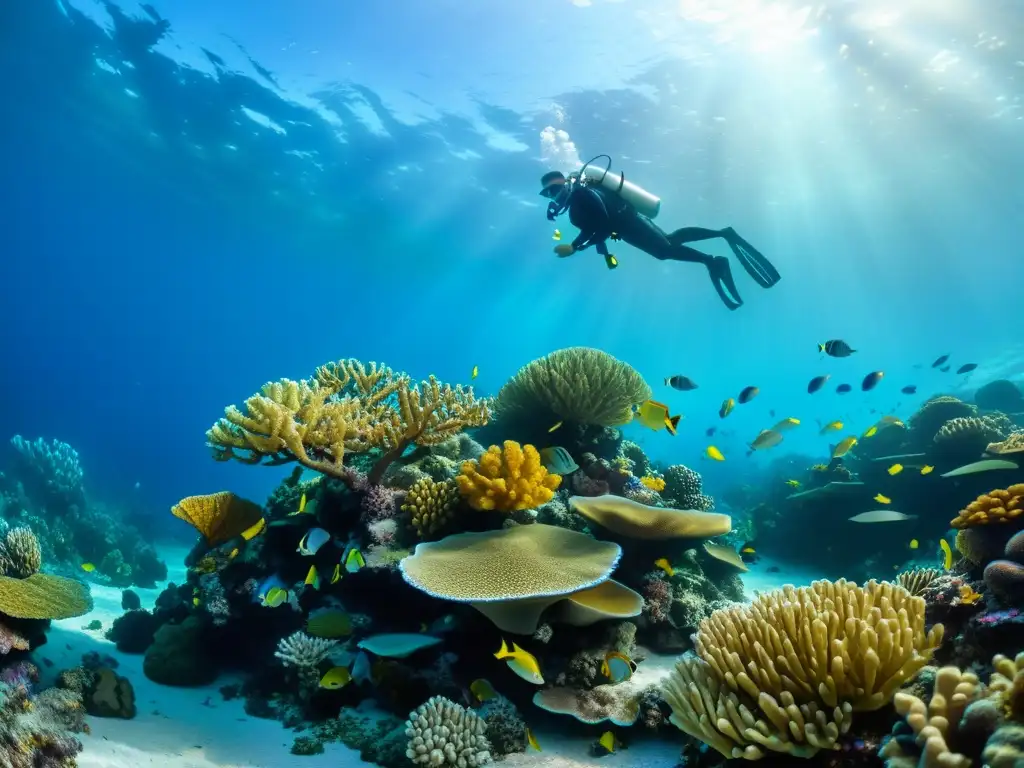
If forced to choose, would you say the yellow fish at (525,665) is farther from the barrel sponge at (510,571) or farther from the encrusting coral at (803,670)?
the encrusting coral at (803,670)

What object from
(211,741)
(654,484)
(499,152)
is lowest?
(211,741)

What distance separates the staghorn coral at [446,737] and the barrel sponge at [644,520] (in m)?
2.07

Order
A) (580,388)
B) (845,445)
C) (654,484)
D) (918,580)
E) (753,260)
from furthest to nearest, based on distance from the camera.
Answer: (845,445), (753,260), (654,484), (580,388), (918,580)

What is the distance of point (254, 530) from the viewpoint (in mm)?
5746

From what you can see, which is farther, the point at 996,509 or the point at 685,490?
the point at 685,490

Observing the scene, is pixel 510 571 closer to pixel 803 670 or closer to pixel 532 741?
pixel 532 741

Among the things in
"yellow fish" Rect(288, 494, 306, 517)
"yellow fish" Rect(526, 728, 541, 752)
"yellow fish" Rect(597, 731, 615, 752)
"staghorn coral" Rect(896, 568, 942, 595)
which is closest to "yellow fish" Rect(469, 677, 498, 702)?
"yellow fish" Rect(526, 728, 541, 752)

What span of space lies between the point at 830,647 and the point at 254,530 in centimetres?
549

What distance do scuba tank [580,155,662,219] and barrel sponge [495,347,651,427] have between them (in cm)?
348

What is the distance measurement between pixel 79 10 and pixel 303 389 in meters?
23.5

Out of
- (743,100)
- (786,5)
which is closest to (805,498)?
(786,5)

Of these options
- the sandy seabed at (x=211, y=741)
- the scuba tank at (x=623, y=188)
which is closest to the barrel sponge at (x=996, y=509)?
Answer: the sandy seabed at (x=211, y=741)

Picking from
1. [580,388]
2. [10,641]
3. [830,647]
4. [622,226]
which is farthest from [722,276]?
[10,641]

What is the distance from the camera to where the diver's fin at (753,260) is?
8695 mm
